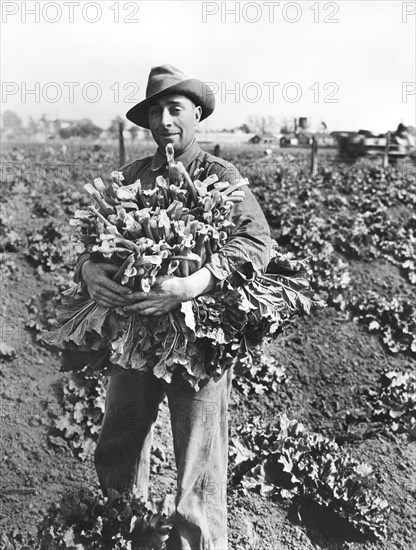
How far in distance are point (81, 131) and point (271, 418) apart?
2207cm

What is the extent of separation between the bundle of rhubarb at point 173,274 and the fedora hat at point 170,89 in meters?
0.26

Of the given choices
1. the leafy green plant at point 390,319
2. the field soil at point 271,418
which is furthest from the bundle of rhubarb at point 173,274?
the leafy green plant at point 390,319

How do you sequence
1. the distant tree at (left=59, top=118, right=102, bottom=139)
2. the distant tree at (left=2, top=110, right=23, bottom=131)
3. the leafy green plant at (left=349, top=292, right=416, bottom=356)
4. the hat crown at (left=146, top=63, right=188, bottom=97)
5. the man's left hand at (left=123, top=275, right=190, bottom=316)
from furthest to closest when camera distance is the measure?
the distant tree at (left=2, top=110, right=23, bottom=131), the distant tree at (left=59, top=118, right=102, bottom=139), the leafy green plant at (left=349, top=292, right=416, bottom=356), the hat crown at (left=146, top=63, right=188, bottom=97), the man's left hand at (left=123, top=275, right=190, bottom=316)

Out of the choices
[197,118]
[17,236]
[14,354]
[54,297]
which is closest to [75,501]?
[197,118]

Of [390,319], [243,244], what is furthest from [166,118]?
[390,319]

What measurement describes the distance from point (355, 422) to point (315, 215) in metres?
5.02

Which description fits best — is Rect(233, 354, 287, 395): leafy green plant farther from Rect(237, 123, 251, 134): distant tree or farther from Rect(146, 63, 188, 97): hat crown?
Rect(237, 123, 251, 134): distant tree

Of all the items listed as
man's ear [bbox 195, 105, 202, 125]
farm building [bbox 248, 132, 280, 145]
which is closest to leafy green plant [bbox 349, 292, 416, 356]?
man's ear [bbox 195, 105, 202, 125]

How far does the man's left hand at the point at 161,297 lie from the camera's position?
2402mm

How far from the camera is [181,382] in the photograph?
276 centimetres

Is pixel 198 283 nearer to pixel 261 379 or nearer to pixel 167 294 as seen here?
pixel 167 294

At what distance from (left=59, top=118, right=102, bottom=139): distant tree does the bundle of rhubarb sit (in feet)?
73.0

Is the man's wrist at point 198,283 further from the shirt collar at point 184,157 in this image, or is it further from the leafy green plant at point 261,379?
the leafy green plant at point 261,379

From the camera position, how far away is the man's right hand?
244 cm
